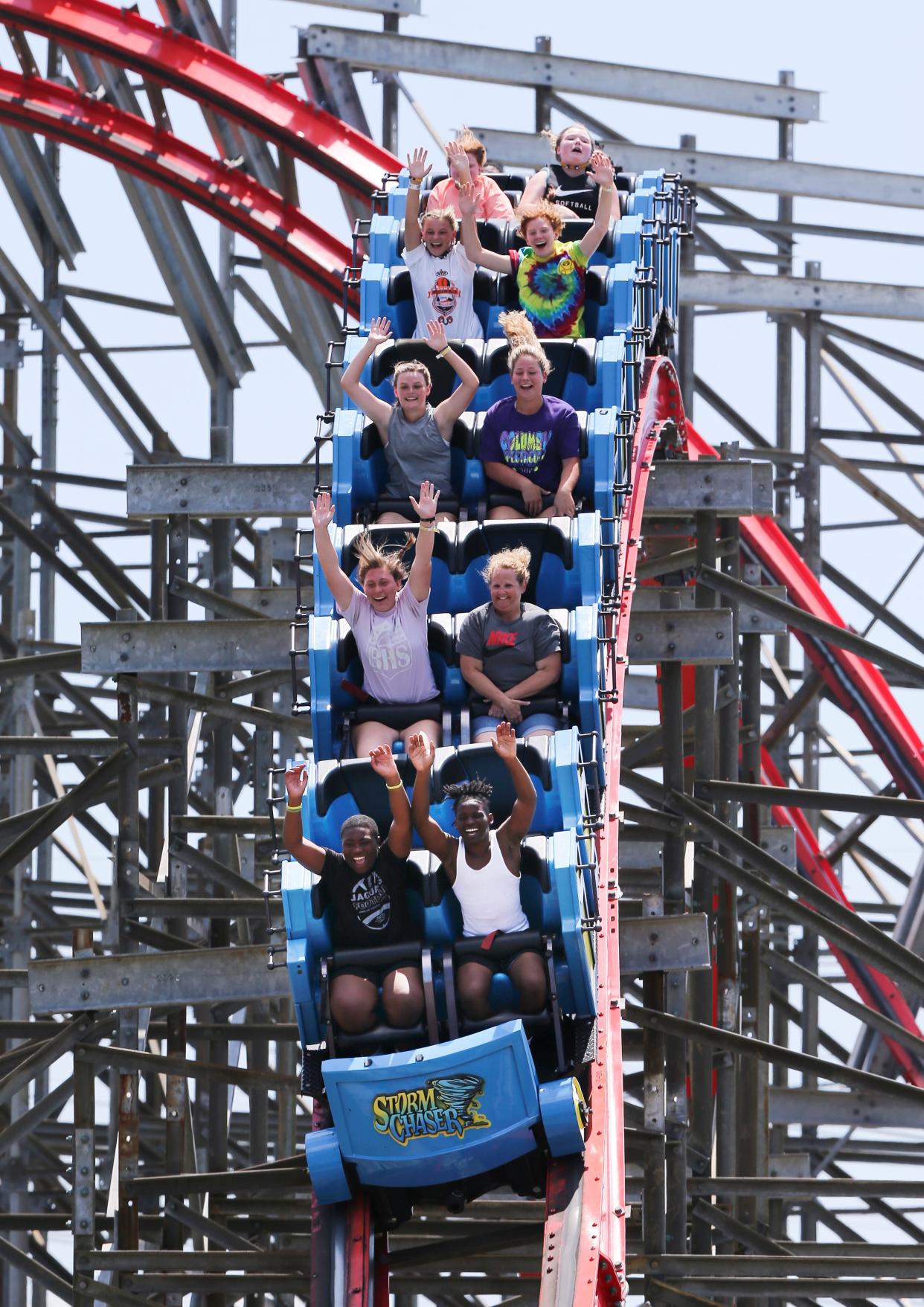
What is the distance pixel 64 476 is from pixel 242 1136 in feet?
12.5

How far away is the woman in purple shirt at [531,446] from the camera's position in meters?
9.23

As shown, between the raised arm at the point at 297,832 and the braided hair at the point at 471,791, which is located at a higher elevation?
the braided hair at the point at 471,791

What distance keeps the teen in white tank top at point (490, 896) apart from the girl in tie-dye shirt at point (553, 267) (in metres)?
3.20

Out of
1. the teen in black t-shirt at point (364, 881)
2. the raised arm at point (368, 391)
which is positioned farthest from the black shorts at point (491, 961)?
the raised arm at point (368, 391)

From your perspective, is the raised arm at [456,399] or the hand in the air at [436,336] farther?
the hand in the air at [436,336]

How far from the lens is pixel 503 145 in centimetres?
1290

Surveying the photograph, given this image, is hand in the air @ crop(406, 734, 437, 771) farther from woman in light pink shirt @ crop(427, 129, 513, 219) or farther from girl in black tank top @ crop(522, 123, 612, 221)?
girl in black tank top @ crop(522, 123, 612, 221)

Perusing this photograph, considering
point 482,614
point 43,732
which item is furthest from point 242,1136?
point 482,614

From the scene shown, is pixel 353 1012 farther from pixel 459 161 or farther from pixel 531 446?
pixel 459 161

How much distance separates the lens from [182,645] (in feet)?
29.7

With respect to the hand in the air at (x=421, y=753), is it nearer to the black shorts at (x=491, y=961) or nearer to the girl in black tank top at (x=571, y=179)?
the black shorts at (x=491, y=961)

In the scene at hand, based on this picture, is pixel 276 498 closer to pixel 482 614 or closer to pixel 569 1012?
pixel 482 614

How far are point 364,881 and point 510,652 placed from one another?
1.07 metres

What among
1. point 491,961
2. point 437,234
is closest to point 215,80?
point 437,234
